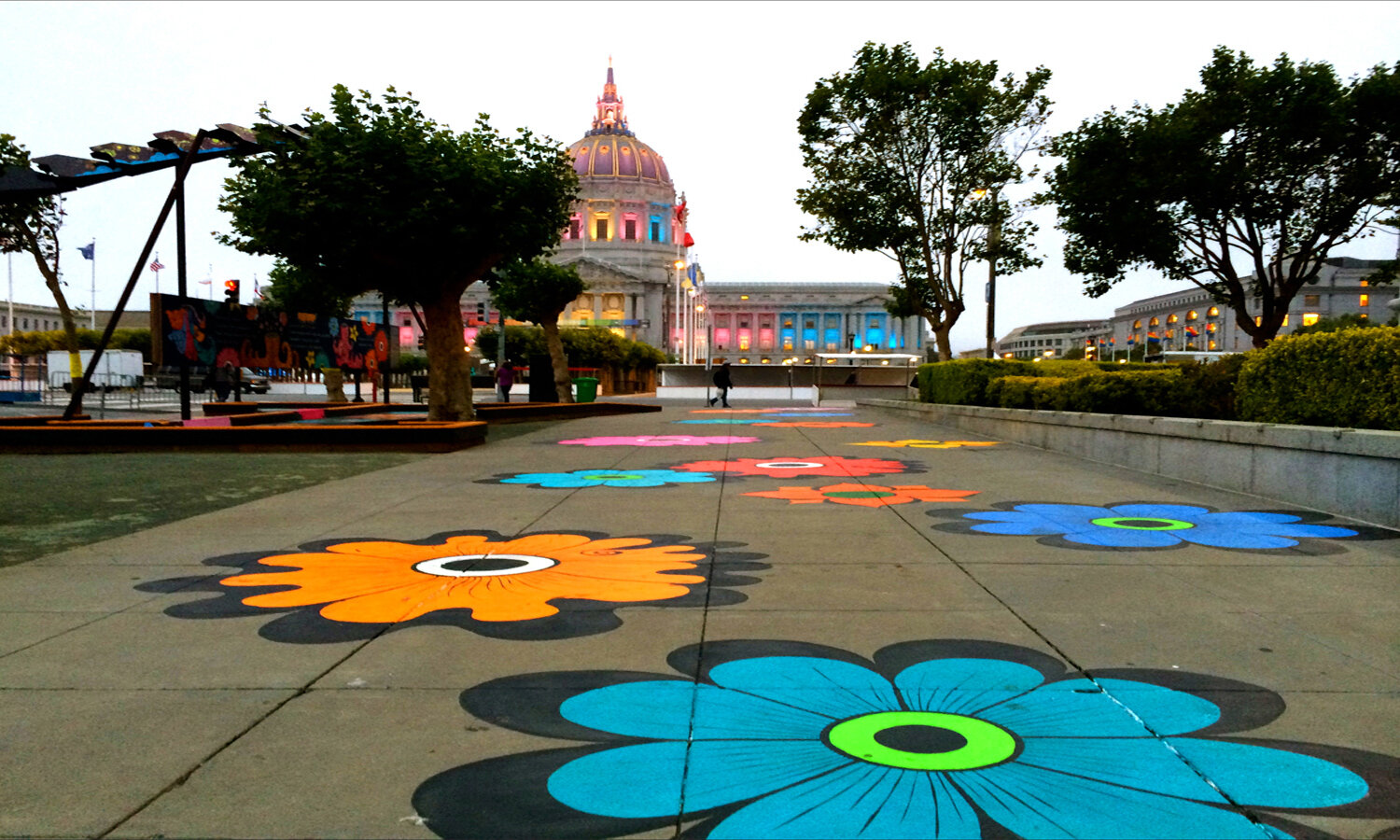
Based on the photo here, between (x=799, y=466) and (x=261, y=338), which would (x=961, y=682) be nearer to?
(x=799, y=466)

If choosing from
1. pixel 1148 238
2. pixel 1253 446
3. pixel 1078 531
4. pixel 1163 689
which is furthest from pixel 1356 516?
pixel 1148 238

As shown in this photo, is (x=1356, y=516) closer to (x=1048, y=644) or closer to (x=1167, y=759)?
(x=1048, y=644)

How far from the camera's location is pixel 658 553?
7.03 meters

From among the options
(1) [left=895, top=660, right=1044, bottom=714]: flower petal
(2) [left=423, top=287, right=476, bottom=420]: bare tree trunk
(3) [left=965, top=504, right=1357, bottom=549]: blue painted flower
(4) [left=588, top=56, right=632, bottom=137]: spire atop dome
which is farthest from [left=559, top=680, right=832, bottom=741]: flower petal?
(4) [left=588, top=56, right=632, bottom=137]: spire atop dome

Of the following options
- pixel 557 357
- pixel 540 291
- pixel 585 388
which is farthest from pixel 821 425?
pixel 540 291

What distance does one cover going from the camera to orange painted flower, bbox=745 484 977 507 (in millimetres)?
9891

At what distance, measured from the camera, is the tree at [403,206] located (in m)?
17.5

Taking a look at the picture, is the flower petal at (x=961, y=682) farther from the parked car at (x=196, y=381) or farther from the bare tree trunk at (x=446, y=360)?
the parked car at (x=196, y=381)

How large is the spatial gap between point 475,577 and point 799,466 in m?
8.01

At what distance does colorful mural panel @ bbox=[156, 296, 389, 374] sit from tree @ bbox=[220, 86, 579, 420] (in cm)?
172

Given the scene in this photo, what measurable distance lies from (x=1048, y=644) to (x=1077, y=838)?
201 cm

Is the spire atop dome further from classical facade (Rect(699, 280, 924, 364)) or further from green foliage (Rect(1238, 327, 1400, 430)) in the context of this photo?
green foliage (Rect(1238, 327, 1400, 430))

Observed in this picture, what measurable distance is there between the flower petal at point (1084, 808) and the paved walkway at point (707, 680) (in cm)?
1

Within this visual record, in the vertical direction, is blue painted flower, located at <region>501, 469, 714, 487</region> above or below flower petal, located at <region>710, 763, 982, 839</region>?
below
